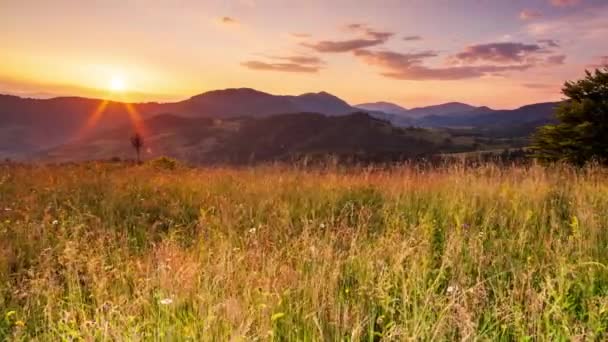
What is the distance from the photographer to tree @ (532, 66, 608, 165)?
46.0ft

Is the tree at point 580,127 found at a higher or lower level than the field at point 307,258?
higher

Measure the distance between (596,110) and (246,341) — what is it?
52.8 feet

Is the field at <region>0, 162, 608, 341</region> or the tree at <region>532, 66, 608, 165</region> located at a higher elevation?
the tree at <region>532, 66, 608, 165</region>

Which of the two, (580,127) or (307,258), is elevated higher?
(580,127)

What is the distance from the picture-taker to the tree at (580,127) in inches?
552

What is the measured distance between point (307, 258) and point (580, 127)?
45.5ft

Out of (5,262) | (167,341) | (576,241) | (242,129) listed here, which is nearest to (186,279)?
(167,341)

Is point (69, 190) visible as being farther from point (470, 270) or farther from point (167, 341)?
point (470, 270)

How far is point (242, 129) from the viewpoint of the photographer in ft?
655

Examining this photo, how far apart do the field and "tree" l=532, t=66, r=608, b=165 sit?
19.4 feet

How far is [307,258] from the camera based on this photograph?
371 centimetres

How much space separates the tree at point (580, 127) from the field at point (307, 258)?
5.92m

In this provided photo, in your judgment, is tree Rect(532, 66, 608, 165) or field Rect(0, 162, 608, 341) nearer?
field Rect(0, 162, 608, 341)

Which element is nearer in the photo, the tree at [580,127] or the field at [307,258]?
the field at [307,258]
